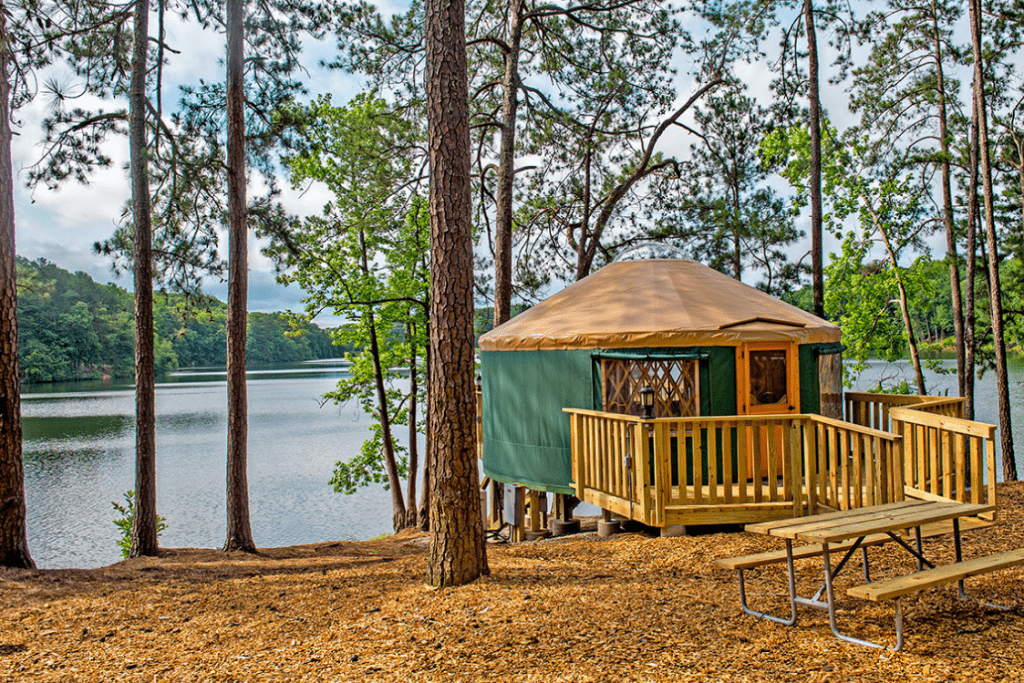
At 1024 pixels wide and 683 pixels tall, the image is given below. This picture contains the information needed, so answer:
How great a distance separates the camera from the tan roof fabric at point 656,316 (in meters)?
6.34

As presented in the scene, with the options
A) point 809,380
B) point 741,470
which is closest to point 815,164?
point 809,380

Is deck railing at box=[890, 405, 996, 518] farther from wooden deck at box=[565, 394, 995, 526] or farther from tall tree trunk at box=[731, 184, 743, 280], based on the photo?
tall tree trunk at box=[731, 184, 743, 280]

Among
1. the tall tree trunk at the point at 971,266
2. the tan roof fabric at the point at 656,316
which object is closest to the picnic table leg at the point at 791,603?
the tan roof fabric at the point at 656,316

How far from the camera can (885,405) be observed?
283 inches

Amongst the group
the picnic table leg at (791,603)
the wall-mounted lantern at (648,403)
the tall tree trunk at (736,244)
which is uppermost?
the tall tree trunk at (736,244)

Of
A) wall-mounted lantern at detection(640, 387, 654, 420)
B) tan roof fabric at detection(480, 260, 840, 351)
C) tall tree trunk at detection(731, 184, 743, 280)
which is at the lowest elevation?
wall-mounted lantern at detection(640, 387, 654, 420)

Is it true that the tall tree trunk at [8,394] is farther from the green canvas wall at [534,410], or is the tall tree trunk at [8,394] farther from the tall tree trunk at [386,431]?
the tall tree trunk at [386,431]

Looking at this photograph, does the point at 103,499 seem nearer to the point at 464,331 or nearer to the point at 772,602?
the point at 464,331

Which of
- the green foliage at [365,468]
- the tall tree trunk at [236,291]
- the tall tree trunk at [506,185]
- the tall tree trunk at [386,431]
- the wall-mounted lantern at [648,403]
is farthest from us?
the green foliage at [365,468]

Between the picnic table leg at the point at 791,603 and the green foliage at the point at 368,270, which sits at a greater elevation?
the green foliage at the point at 368,270

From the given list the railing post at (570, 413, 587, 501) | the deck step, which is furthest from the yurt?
the deck step

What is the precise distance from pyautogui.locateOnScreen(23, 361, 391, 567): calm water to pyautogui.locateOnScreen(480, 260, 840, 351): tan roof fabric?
30.9 feet

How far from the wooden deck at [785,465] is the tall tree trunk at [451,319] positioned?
4.63 feet

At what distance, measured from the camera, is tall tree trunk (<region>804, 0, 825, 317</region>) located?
34.3ft
